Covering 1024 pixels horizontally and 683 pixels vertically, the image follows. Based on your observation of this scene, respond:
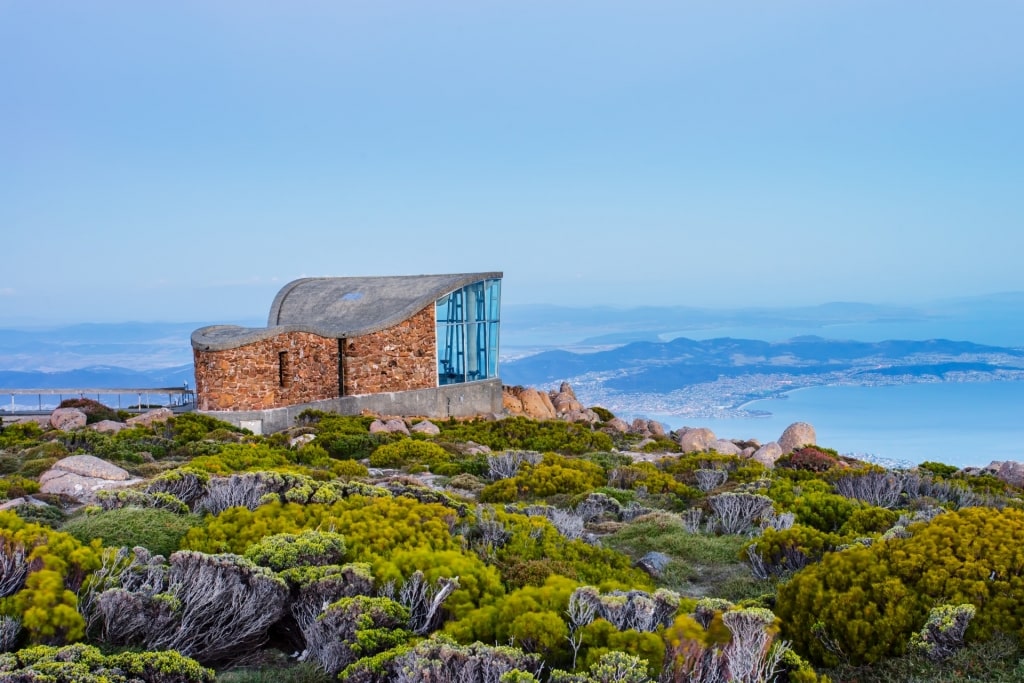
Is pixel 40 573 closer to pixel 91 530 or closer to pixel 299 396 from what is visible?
pixel 91 530

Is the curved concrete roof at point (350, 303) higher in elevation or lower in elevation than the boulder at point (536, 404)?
higher

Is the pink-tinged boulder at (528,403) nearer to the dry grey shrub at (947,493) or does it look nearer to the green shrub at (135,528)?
the dry grey shrub at (947,493)

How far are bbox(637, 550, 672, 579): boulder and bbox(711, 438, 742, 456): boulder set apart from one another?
1191cm

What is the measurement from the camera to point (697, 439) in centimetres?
2164

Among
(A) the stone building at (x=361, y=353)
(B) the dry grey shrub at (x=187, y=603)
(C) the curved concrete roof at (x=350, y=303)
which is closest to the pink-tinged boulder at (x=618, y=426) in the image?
(A) the stone building at (x=361, y=353)

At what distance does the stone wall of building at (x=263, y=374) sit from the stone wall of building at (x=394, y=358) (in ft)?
3.30

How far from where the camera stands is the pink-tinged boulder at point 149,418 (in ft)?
64.9

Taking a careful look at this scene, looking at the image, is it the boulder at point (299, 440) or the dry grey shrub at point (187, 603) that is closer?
the dry grey shrub at point (187, 603)

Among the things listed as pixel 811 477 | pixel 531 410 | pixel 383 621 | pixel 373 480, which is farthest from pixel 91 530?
pixel 531 410

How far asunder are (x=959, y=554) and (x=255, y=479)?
7168mm

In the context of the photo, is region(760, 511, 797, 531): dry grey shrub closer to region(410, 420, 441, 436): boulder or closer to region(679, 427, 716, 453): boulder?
region(679, 427, 716, 453): boulder

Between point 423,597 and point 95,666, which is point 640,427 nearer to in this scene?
point 423,597

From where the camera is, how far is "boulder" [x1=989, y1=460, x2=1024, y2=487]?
17.2 m

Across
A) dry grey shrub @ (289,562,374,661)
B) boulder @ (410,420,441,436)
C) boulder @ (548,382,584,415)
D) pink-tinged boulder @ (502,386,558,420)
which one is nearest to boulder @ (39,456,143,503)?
dry grey shrub @ (289,562,374,661)
